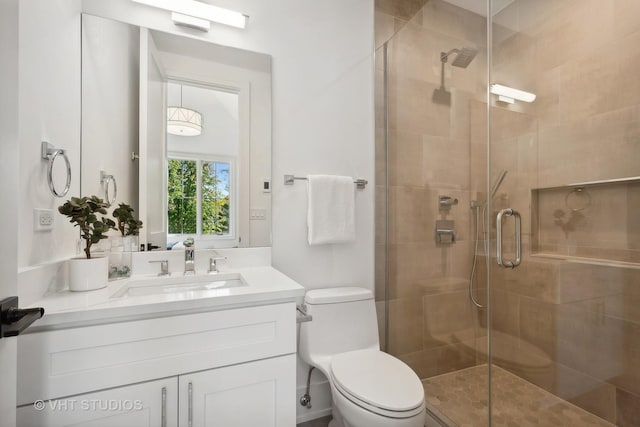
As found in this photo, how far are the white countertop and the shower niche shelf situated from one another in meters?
1.27

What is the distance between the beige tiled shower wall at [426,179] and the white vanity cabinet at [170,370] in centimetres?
94

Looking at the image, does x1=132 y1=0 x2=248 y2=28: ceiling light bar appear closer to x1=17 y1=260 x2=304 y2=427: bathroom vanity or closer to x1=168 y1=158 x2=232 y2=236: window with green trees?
x1=168 y1=158 x2=232 y2=236: window with green trees

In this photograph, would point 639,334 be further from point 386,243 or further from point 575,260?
point 386,243

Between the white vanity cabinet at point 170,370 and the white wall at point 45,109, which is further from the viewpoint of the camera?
the white wall at point 45,109

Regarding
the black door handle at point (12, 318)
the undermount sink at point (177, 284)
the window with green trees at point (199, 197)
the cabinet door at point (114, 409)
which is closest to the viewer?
the black door handle at point (12, 318)

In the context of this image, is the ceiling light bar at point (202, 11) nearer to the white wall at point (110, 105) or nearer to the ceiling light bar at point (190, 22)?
the ceiling light bar at point (190, 22)

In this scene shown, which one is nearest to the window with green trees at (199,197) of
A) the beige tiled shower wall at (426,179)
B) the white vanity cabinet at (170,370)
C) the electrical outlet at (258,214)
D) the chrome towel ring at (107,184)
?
the electrical outlet at (258,214)

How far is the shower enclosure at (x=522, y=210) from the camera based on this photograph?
4.22 ft

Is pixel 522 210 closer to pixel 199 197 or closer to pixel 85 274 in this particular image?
pixel 199 197

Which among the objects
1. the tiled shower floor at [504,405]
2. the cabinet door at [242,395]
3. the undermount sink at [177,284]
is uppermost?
the undermount sink at [177,284]

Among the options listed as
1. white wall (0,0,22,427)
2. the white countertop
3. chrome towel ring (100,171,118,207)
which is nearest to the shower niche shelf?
the white countertop

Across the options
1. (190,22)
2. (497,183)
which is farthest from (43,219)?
(497,183)

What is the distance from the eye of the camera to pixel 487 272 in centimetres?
147

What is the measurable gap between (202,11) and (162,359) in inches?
60.5
